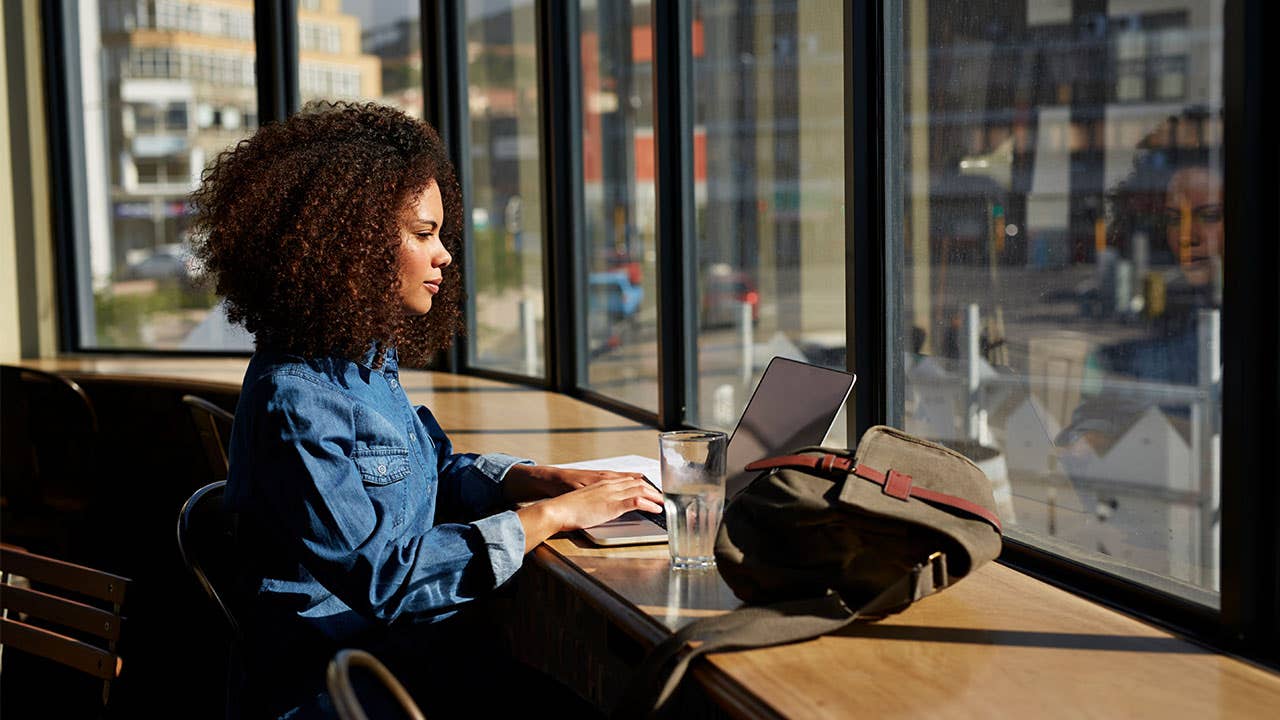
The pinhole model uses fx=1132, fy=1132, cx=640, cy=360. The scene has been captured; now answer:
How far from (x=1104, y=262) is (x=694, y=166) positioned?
133cm

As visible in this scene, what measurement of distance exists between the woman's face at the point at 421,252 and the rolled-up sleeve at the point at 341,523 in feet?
0.82

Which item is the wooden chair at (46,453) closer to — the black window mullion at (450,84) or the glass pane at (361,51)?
the black window mullion at (450,84)

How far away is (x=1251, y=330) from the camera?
122cm

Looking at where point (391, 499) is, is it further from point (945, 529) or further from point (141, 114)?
point (141, 114)

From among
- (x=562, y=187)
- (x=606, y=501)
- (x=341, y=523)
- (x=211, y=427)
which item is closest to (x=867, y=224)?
(x=606, y=501)

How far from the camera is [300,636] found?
148cm

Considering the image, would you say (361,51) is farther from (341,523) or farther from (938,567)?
(938,567)

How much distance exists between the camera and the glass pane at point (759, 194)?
2.43m

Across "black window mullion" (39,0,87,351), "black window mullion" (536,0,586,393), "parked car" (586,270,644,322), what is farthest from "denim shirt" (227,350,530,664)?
"black window mullion" (39,0,87,351)

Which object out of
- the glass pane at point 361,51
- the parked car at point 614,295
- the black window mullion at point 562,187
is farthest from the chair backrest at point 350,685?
the glass pane at point 361,51

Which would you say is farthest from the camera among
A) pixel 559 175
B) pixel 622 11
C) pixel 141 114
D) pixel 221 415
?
pixel 141 114

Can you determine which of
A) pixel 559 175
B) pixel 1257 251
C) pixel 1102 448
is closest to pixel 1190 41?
pixel 1257 251

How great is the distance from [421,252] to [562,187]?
70.0 inches

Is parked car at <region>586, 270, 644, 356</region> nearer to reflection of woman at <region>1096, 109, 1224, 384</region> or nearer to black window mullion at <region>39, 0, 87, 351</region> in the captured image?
reflection of woman at <region>1096, 109, 1224, 384</region>
